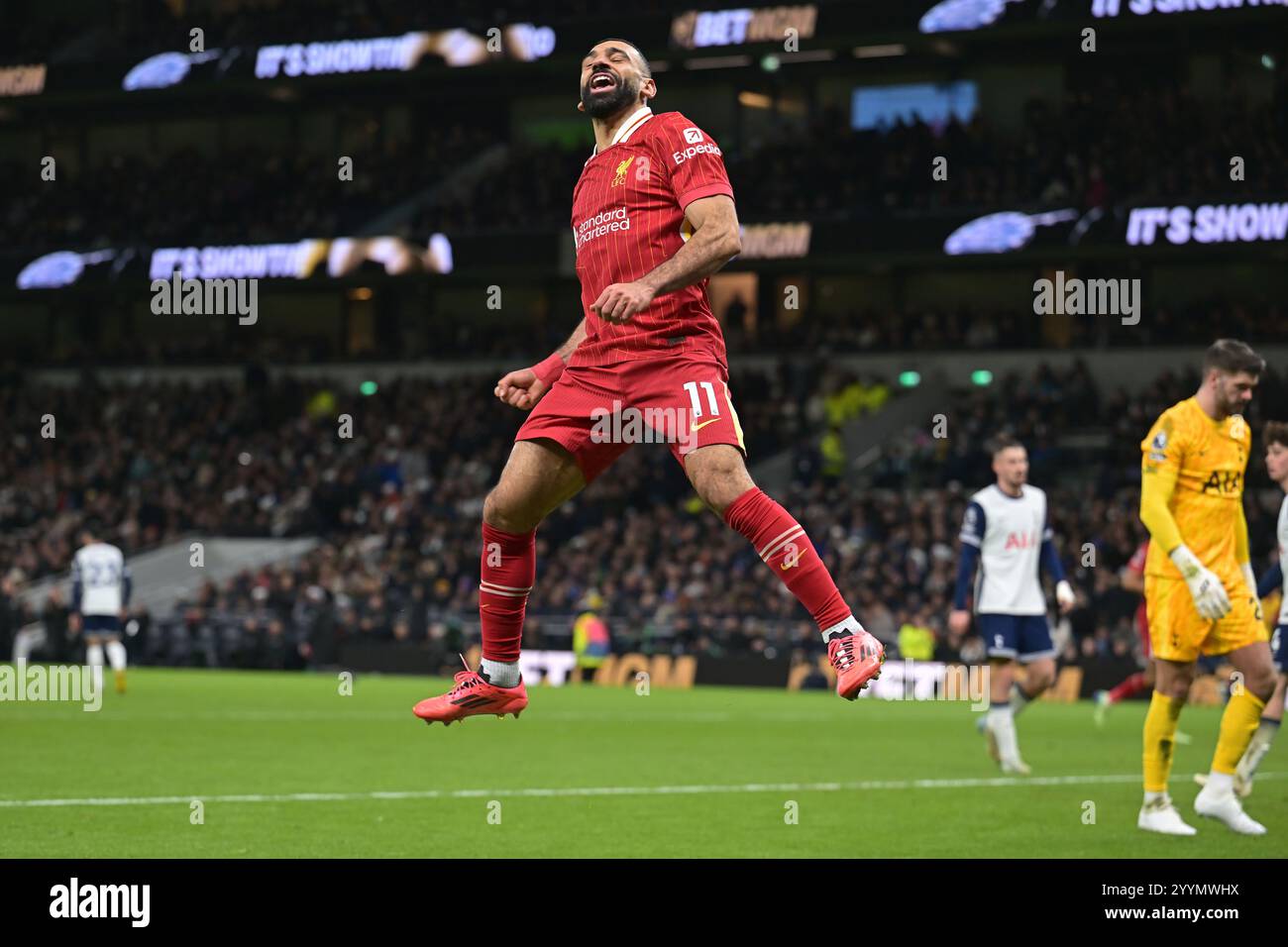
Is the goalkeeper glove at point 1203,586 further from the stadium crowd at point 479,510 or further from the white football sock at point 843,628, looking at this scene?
the stadium crowd at point 479,510

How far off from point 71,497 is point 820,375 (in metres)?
17.0

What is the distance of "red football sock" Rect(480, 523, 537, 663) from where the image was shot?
25.1 ft

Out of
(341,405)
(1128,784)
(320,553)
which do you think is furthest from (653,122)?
(341,405)

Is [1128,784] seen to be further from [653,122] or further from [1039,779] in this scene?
[653,122]

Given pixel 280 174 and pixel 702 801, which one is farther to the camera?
pixel 280 174

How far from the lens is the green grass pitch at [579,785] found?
9.94m

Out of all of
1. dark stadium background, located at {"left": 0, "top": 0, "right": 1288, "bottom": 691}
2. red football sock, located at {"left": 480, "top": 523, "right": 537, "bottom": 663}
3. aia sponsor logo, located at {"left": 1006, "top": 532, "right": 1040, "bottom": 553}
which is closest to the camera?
red football sock, located at {"left": 480, "top": 523, "right": 537, "bottom": 663}

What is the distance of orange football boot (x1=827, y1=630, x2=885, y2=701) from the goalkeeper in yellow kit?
3569 mm

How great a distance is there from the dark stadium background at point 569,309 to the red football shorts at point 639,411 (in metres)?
20.9

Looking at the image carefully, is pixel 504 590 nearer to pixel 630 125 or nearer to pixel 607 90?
pixel 630 125

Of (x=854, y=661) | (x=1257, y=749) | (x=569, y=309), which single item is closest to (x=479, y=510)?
(x=569, y=309)

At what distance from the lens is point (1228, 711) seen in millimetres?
10836

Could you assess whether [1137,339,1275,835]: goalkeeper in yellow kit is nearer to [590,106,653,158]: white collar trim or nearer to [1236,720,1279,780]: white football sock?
[1236,720,1279,780]: white football sock

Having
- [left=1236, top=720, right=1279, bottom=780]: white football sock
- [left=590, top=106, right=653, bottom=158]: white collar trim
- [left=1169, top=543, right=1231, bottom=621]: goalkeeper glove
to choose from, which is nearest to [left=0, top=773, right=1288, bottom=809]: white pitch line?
[left=1236, top=720, right=1279, bottom=780]: white football sock
